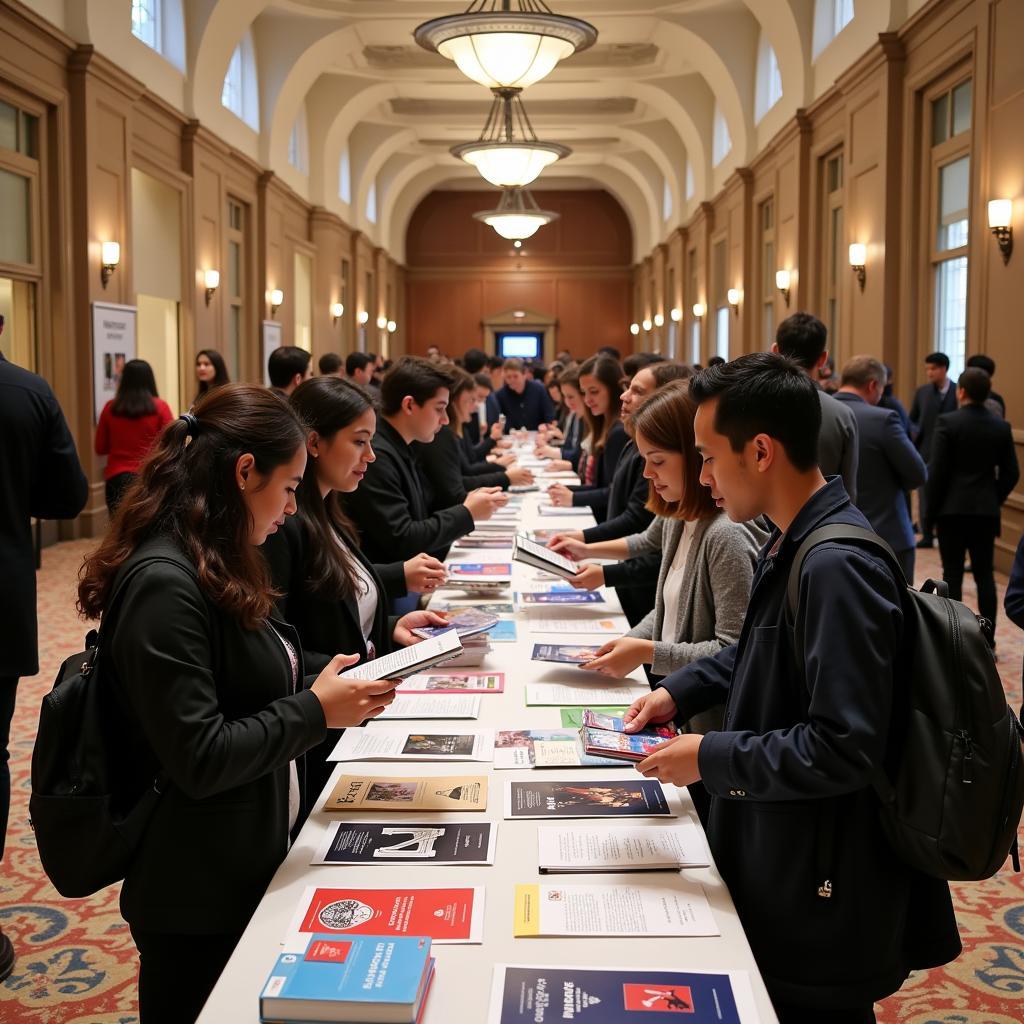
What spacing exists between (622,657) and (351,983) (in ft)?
5.07

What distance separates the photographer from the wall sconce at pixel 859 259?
11625mm

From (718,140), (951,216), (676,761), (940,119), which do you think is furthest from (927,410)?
(718,140)

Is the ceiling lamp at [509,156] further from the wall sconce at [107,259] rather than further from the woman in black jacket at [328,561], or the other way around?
the woman in black jacket at [328,561]

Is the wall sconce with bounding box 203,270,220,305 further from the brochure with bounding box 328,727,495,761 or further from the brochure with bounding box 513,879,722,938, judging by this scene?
the brochure with bounding box 513,879,722,938

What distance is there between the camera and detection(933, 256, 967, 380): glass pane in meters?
9.89

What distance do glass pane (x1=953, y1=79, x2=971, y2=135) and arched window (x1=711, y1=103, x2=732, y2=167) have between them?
10267 millimetres

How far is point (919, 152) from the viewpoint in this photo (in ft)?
34.3

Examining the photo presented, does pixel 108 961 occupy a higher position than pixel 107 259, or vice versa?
pixel 107 259

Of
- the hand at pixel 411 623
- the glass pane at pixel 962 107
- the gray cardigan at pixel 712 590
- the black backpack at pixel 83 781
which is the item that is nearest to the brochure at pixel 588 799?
the gray cardigan at pixel 712 590

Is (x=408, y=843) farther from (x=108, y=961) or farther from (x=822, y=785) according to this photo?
(x=108, y=961)

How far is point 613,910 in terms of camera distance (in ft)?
5.92

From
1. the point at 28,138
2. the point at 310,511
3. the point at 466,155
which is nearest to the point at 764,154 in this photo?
the point at 466,155

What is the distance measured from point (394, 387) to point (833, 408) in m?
1.91

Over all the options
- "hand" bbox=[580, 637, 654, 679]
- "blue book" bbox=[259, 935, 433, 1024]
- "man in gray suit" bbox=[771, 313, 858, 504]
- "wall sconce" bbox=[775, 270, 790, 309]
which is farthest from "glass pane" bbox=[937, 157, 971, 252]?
"blue book" bbox=[259, 935, 433, 1024]
